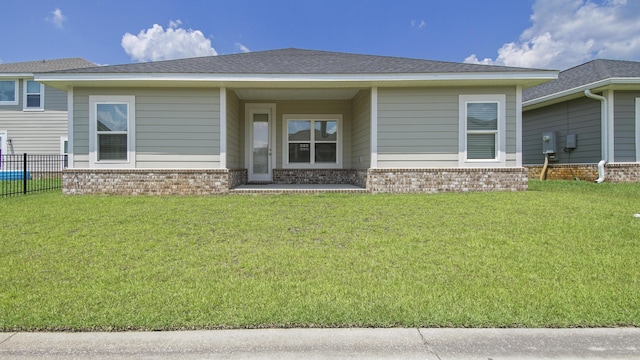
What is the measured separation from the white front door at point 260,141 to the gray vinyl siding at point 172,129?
247cm

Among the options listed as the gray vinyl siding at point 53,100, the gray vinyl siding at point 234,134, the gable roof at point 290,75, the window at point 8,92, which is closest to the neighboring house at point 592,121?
the gable roof at point 290,75

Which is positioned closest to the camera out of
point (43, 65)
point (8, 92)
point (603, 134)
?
point (603, 134)

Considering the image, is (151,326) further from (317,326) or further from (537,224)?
(537,224)

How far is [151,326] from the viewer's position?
2.59 metres

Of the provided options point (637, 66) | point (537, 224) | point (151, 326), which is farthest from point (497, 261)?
point (637, 66)

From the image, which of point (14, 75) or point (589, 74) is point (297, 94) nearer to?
point (589, 74)

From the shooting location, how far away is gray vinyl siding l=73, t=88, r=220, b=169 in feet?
30.4

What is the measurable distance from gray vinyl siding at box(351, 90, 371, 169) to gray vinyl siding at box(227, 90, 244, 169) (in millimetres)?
3657

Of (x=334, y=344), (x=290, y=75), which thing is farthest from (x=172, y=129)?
(x=334, y=344)

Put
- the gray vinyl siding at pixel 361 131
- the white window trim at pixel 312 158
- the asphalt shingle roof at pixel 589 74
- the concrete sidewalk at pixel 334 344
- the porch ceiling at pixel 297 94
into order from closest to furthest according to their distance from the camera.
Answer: the concrete sidewalk at pixel 334 344
the gray vinyl siding at pixel 361 131
the porch ceiling at pixel 297 94
the asphalt shingle roof at pixel 589 74
the white window trim at pixel 312 158

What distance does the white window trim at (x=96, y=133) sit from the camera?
9.23 meters

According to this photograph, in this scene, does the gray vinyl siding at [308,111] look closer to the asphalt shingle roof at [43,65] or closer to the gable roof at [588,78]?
the gable roof at [588,78]

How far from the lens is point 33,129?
1655 centimetres

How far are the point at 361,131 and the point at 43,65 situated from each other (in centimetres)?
1786
